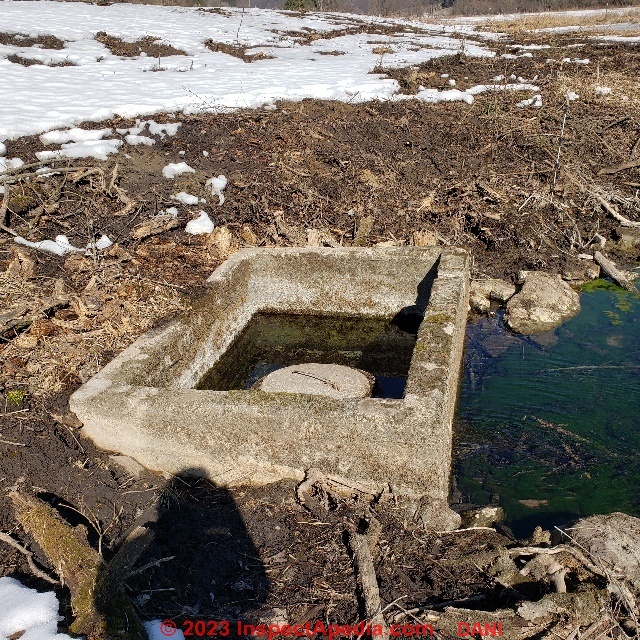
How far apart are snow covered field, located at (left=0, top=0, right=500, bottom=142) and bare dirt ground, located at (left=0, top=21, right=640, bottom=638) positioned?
0.73 metres

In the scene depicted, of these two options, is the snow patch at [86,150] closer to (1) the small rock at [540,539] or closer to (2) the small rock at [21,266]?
(2) the small rock at [21,266]

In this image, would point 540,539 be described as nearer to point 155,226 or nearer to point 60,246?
point 155,226

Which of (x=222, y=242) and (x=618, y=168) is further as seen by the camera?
(x=618, y=168)

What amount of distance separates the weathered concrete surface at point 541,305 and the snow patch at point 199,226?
3.52 metres

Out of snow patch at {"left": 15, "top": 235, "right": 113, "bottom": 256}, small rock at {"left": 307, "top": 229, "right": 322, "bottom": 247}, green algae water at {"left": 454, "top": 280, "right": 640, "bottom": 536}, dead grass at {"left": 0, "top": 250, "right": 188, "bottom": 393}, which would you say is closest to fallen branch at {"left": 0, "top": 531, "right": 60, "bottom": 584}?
dead grass at {"left": 0, "top": 250, "right": 188, "bottom": 393}

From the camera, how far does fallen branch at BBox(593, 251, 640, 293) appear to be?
723 cm

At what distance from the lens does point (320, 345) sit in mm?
6113

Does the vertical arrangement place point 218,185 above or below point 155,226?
above

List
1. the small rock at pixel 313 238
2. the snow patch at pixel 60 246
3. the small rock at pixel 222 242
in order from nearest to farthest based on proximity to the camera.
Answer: the snow patch at pixel 60 246, the small rock at pixel 222 242, the small rock at pixel 313 238

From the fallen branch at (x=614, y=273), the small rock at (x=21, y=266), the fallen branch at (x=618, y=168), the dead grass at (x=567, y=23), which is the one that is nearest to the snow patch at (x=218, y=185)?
the small rock at (x=21, y=266)

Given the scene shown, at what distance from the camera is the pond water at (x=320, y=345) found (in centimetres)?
566

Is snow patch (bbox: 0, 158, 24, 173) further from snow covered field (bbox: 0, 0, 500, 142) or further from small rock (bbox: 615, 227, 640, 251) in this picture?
small rock (bbox: 615, 227, 640, 251)

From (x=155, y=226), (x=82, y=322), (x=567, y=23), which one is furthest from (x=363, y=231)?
(x=567, y=23)

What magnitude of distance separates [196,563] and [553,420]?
317 centimetres
